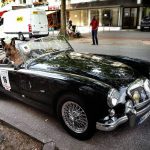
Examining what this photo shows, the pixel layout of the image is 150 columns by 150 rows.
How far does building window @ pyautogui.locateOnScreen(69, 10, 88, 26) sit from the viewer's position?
92.5 ft

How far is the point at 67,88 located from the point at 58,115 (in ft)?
1.89

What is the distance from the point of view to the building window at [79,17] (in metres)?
28.2

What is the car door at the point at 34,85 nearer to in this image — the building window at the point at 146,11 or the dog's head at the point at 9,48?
the dog's head at the point at 9,48

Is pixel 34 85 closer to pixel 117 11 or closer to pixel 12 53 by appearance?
pixel 12 53

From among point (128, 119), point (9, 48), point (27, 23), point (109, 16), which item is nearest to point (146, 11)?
point (109, 16)

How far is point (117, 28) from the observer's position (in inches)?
976

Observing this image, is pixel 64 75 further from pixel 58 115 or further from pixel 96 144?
pixel 96 144

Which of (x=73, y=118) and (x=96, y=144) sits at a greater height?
(x=73, y=118)

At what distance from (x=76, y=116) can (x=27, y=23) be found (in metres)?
16.6

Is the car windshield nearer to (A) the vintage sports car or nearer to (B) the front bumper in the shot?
(A) the vintage sports car

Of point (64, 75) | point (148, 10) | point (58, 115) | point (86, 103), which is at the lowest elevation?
point (58, 115)

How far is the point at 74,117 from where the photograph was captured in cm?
346

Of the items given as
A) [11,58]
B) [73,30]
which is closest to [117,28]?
[73,30]

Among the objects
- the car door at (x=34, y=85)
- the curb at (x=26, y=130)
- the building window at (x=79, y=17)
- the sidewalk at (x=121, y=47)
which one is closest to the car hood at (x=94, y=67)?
Result: the car door at (x=34, y=85)
